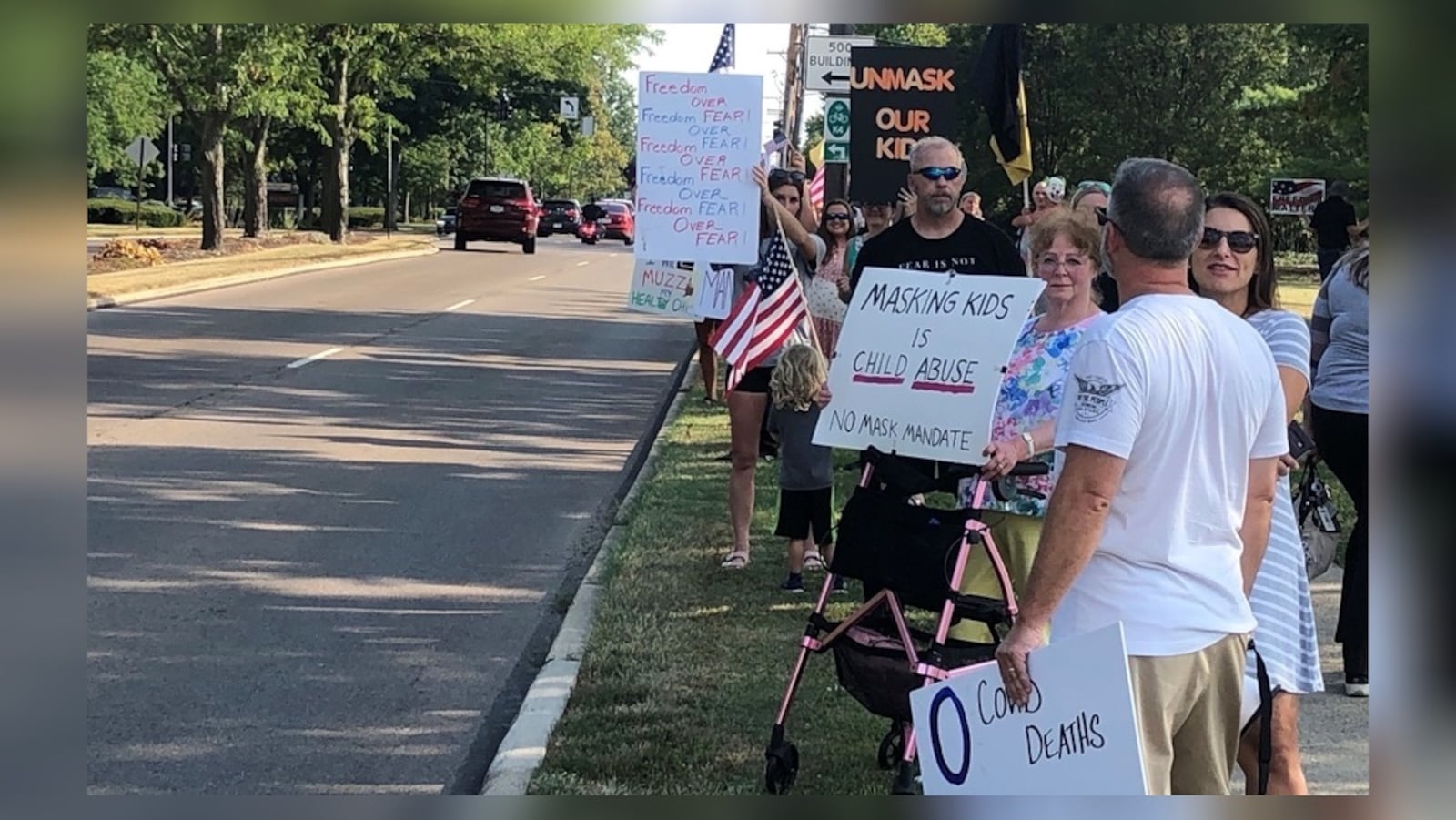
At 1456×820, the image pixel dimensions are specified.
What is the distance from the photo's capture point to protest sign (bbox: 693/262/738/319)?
10.1m

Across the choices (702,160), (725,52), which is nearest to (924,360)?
(702,160)

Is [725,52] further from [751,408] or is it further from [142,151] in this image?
[142,151]

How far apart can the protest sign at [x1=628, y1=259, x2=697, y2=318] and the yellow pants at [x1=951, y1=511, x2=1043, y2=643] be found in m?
5.77

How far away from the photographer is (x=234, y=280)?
99.1 feet

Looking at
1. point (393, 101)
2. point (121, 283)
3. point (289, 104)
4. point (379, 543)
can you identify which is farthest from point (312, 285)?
point (393, 101)

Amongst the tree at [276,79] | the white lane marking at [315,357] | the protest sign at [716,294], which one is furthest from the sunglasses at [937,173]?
the tree at [276,79]

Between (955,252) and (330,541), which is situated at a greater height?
(955,252)

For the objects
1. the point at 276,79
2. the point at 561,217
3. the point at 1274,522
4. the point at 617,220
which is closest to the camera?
the point at 1274,522

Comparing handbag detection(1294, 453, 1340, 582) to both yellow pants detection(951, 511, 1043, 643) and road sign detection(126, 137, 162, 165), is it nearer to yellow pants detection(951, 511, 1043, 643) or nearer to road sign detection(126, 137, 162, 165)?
yellow pants detection(951, 511, 1043, 643)

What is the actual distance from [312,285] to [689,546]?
75.2ft

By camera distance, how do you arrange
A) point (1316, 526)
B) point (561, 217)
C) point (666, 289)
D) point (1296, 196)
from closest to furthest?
point (1316, 526)
point (666, 289)
point (1296, 196)
point (561, 217)

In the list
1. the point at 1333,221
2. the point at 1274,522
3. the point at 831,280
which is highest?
the point at 1333,221

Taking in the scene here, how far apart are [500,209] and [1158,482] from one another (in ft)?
139
